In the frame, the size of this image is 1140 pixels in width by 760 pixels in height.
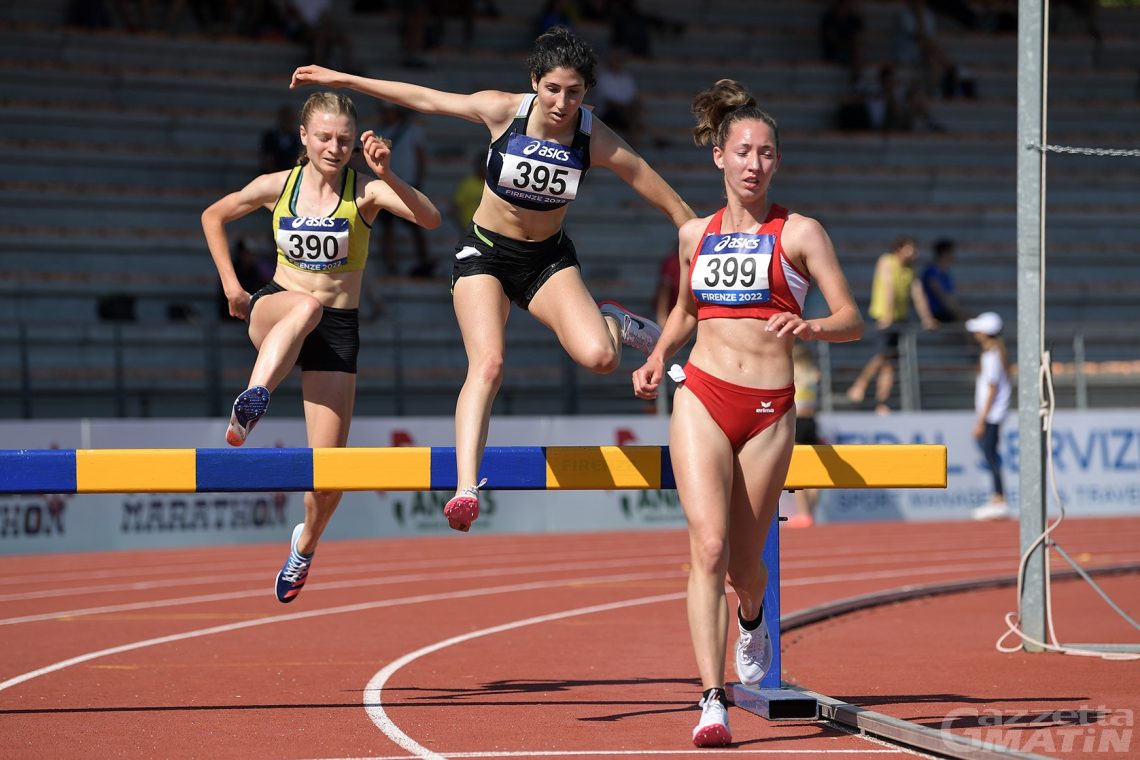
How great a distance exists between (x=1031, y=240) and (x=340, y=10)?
16.0m

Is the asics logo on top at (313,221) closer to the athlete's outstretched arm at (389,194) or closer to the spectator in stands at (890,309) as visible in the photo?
the athlete's outstretched arm at (389,194)

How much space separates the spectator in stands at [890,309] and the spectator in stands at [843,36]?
711 cm

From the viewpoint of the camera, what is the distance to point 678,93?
2403cm

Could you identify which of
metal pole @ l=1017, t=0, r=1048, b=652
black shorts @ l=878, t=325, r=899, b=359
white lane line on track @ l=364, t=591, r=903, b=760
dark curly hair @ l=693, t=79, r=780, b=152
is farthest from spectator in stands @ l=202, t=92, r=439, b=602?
black shorts @ l=878, t=325, r=899, b=359

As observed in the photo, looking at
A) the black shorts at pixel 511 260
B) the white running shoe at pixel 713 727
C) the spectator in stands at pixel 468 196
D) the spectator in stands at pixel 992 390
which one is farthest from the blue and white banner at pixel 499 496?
the white running shoe at pixel 713 727

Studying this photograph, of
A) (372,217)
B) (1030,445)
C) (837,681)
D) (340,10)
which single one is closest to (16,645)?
(372,217)

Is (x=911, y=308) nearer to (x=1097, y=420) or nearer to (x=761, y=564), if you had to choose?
(x=1097, y=420)

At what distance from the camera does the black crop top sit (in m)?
6.26

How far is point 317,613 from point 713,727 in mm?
5339

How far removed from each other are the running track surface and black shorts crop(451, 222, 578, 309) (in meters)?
1.80

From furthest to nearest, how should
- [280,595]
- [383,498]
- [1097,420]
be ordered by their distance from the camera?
1. [1097,420]
2. [383,498]
3. [280,595]

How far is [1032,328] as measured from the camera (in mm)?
8586

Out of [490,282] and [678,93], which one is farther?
[678,93]

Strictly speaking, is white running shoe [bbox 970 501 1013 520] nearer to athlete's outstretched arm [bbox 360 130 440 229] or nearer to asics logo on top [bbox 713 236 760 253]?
athlete's outstretched arm [bbox 360 130 440 229]
